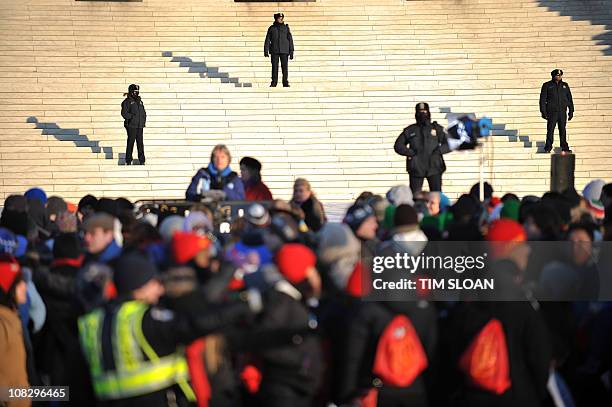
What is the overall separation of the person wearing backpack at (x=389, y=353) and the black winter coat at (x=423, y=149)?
995 centimetres

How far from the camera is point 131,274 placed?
7137mm

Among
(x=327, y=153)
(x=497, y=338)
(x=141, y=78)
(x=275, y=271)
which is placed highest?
(x=141, y=78)

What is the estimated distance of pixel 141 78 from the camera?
27.5 meters

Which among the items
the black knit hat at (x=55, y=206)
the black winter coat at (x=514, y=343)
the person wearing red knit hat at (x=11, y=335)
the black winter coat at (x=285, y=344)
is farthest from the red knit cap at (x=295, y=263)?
the black knit hat at (x=55, y=206)

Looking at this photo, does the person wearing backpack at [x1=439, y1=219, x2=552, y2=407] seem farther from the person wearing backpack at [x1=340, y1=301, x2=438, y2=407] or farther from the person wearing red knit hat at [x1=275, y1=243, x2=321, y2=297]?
the person wearing red knit hat at [x1=275, y1=243, x2=321, y2=297]

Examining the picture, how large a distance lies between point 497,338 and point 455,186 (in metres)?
16.8

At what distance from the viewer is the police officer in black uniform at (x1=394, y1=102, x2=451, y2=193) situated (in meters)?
17.4

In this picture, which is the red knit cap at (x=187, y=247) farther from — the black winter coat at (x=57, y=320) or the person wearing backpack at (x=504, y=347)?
the person wearing backpack at (x=504, y=347)

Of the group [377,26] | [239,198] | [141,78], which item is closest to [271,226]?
[239,198]

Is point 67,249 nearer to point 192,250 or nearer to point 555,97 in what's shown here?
point 192,250

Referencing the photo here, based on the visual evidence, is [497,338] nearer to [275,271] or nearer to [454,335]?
[454,335]

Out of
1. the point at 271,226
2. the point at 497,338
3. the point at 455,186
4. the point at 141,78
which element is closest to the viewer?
the point at 497,338

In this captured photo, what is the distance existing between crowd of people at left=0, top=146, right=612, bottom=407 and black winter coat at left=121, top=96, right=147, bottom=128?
14.9m

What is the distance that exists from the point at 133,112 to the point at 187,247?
15.7 m
